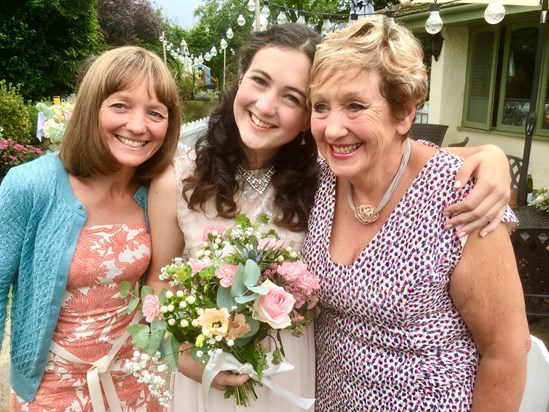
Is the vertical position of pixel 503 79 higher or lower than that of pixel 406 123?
higher

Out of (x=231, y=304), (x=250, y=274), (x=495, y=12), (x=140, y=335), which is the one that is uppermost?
(x=495, y=12)

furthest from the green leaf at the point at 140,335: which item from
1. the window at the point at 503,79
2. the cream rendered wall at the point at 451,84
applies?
the cream rendered wall at the point at 451,84

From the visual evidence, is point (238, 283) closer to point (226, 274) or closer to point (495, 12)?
point (226, 274)

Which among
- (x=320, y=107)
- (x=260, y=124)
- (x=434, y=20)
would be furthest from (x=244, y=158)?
(x=434, y=20)

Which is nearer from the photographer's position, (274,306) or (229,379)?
(274,306)

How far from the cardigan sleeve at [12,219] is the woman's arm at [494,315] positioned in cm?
156

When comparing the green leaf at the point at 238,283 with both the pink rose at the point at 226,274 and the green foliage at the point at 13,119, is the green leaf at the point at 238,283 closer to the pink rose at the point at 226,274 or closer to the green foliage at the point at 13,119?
the pink rose at the point at 226,274

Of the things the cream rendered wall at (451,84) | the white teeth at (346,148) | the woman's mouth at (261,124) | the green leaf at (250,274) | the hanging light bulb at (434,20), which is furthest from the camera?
the cream rendered wall at (451,84)

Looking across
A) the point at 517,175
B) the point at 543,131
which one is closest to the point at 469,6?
the point at 543,131

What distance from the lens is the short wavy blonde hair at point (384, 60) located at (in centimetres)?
159

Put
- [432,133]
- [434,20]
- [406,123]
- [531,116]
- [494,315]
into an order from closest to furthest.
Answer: [494,315] < [406,123] < [531,116] < [434,20] < [432,133]

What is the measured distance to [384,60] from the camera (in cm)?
159

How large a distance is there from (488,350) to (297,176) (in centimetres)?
102

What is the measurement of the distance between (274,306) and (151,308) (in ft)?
1.27
